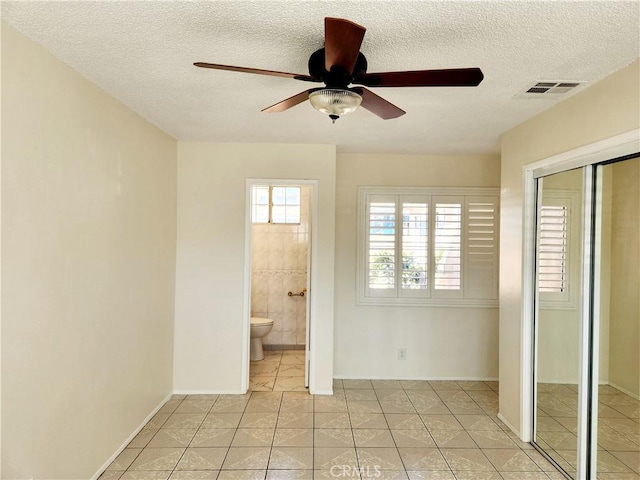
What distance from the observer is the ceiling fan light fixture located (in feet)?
5.04

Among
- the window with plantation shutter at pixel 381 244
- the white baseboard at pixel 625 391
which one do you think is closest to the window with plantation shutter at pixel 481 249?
the window with plantation shutter at pixel 381 244

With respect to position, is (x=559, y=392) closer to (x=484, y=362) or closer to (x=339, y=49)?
(x=484, y=362)

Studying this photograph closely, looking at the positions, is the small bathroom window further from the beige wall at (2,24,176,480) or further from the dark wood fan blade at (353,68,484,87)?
the dark wood fan blade at (353,68,484,87)

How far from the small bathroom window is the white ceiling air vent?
328 centimetres

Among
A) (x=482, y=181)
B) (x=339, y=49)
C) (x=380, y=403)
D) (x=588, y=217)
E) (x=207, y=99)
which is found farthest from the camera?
(x=482, y=181)

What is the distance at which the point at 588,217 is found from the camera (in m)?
2.28

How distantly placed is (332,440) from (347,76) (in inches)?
98.3

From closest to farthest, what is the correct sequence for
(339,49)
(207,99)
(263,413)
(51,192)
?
(339,49) → (51,192) → (207,99) → (263,413)

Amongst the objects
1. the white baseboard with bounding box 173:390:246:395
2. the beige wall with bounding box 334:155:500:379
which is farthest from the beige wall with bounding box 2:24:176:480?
the beige wall with bounding box 334:155:500:379

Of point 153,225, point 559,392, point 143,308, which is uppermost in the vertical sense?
point 153,225

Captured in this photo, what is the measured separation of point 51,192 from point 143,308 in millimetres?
1311

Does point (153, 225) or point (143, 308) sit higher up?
point (153, 225)

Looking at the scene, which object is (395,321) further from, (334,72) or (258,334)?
(334,72)

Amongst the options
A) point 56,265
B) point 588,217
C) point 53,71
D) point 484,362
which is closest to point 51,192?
point 56,265
